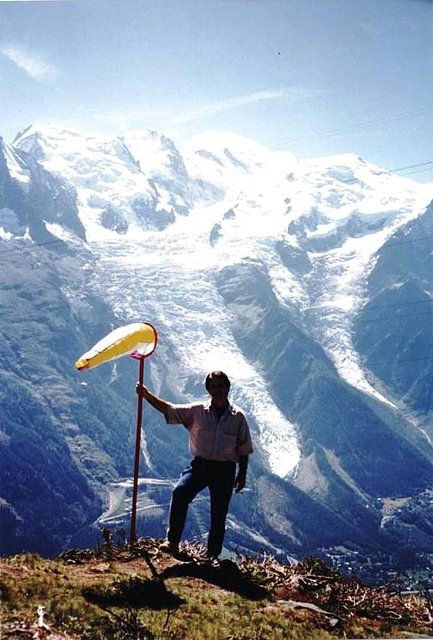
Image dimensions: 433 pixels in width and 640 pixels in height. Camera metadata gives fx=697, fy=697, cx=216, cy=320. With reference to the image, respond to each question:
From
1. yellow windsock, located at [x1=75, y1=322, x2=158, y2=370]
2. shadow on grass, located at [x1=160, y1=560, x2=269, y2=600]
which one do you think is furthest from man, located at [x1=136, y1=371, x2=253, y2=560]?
shadow on grass, located at [x1=160, y1=560, x2=269, y2=600]

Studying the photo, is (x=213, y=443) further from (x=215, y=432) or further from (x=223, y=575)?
(x=223, y=575)

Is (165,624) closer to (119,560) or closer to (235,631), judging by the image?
(235,631)

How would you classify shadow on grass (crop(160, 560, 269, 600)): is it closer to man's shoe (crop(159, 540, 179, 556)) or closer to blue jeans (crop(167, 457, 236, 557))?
man's shoe (crop(159, 540, 179, 556))

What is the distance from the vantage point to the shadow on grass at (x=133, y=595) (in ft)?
34.8

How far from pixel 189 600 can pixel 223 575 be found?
159 cm

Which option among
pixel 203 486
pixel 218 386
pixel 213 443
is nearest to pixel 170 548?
pixel 203 486

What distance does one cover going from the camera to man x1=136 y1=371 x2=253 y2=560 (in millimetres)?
12484

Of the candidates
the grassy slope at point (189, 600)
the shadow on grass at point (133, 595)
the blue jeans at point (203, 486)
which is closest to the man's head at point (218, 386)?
A: the blue jeans at point (203, 486)

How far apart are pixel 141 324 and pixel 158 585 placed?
4.72 meters

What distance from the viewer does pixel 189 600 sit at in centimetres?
1098

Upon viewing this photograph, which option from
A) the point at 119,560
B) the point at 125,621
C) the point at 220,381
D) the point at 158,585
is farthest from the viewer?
the point at 119,560

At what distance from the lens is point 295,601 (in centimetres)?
1188

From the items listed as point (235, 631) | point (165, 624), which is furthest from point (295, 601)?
point (165, 624)

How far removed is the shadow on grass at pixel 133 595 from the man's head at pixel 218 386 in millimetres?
3248
